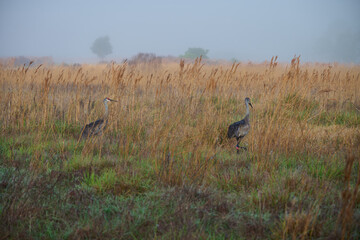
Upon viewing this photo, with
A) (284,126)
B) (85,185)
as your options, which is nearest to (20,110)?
(85,185)

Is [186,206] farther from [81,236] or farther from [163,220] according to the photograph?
[81,236]

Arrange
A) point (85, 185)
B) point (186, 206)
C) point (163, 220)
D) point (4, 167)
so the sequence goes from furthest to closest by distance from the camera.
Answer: point (4, 167) → point (85, 185) → point (186, 206) → point (163, 220)

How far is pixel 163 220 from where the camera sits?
2494mm

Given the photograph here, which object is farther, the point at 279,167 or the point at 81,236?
the point at 279,167

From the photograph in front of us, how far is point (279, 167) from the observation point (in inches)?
138

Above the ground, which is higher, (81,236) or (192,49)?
(192,49)

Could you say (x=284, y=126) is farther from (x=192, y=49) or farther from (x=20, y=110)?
(x=192, y=49)

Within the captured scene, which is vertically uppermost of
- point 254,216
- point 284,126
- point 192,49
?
point 192,49

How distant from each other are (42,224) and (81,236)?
0.48 meters

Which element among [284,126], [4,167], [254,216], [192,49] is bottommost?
[4,167]

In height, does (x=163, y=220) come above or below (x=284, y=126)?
below

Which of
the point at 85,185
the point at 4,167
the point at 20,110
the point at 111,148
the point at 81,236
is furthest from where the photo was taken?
the point at 20,110

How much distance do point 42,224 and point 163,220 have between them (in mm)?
1083

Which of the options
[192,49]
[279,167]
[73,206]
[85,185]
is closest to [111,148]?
[85,185]
